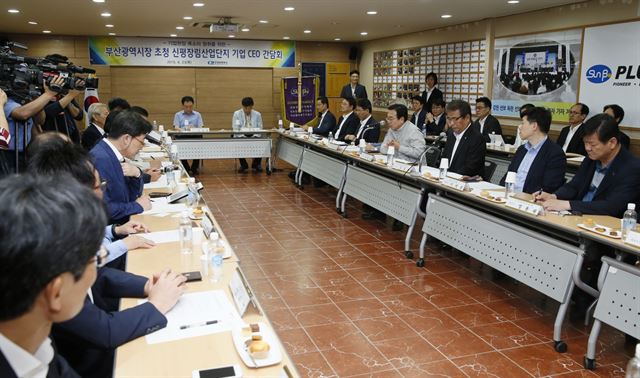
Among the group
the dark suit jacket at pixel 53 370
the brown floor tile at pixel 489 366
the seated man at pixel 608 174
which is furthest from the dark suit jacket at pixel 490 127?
the dark suit jacket at pixel 53 370

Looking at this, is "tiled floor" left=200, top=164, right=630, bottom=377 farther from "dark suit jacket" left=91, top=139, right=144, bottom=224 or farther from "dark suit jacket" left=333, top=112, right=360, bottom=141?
"dark suit jacket" left=333, top=112, right=360, bottom=141

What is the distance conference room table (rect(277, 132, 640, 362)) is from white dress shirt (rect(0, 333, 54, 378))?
102 inches

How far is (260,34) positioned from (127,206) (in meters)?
8.60

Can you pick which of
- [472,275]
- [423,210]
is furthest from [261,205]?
[472,275]

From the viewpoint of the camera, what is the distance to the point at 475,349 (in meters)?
3.00

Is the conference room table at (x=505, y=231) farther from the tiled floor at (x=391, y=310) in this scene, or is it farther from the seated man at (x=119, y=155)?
the seated man at (x=119, y=155)

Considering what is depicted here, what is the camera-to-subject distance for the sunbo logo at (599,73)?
6526 mm

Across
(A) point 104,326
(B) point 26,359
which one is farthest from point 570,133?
(B) point 26,359

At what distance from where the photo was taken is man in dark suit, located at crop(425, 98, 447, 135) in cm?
827

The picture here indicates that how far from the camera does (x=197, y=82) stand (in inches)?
479

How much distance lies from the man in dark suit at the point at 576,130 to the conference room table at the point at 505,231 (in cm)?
270

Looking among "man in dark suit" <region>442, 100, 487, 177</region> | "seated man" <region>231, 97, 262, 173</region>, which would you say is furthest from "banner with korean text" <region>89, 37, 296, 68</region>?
"man in dark suit" <region>442, 100, 487, 177</region>

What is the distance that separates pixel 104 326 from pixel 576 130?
644 cm

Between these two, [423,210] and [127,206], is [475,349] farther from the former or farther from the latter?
[127,206]
